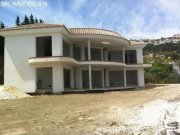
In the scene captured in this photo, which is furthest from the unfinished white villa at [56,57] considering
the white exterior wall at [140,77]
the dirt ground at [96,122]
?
the dirt ground at [96,122]

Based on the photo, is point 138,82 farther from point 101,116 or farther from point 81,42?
point 101,116

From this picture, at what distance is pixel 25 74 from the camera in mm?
29344

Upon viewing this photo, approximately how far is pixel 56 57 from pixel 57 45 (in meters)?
1.50

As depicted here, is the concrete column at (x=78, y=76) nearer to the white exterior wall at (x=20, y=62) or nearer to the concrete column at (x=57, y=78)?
the concrete column at (x=57, y=78)

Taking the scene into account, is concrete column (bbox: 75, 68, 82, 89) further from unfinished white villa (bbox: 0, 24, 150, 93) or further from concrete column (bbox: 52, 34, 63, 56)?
concrete column (bbox: 52, 34, 63, 56)

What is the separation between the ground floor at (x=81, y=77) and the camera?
94.4 ft

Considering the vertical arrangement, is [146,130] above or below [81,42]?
below

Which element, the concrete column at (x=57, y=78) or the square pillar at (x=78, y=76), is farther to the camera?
the square pillar at (x=78, y=76)

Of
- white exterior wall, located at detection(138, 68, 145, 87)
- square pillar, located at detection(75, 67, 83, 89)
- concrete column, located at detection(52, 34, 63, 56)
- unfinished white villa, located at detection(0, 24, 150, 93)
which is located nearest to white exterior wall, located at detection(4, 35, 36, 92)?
unfinished white villa, located at detection(0, 24, 150, 93)

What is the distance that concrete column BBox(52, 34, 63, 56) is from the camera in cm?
2850

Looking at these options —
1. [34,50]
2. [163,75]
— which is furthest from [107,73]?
[163,75]

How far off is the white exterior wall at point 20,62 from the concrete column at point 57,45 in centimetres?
199

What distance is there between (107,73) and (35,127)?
29.1m

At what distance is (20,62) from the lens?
96.5 ft
